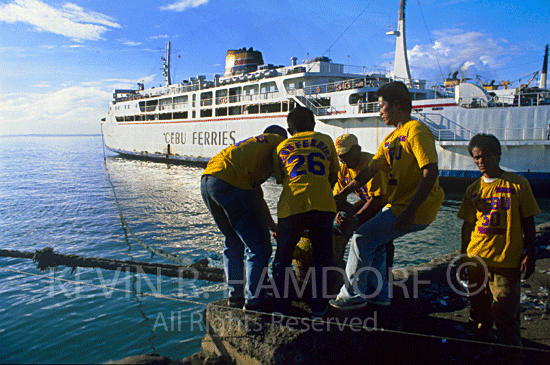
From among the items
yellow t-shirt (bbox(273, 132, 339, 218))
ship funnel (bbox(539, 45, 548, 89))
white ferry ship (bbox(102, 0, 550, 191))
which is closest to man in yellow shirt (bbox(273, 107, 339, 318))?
yellow t-shirt (bbox(273, 132, 339, 218))

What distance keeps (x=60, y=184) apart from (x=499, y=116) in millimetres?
22106

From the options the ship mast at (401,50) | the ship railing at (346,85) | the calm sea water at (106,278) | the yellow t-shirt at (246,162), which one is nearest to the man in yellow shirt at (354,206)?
the yellow t-shirt at (246,162)

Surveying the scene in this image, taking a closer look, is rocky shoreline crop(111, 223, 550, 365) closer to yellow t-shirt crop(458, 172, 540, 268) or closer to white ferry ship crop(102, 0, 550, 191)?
yellow t-shirt crop(458, 172, 540, 268)

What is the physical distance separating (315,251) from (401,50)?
24.0 m

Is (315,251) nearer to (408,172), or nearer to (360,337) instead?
(360,337)

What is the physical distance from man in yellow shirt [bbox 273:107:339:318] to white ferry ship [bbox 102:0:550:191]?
48.3ft

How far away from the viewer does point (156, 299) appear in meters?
4.85

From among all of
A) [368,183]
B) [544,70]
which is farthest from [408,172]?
[544,70]

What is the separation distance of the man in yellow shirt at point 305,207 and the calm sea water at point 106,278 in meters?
0.80

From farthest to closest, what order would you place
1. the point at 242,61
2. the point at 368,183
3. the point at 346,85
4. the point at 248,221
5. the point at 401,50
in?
the point at 242,61 → the point at 401,50 → the point at 346,85 → the point at 368,183 → the point at 248,221

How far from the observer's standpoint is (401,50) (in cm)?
2330

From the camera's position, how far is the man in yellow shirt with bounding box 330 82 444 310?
2.41 m

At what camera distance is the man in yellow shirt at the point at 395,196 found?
241 cm

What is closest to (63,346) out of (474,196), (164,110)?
(474,196)
